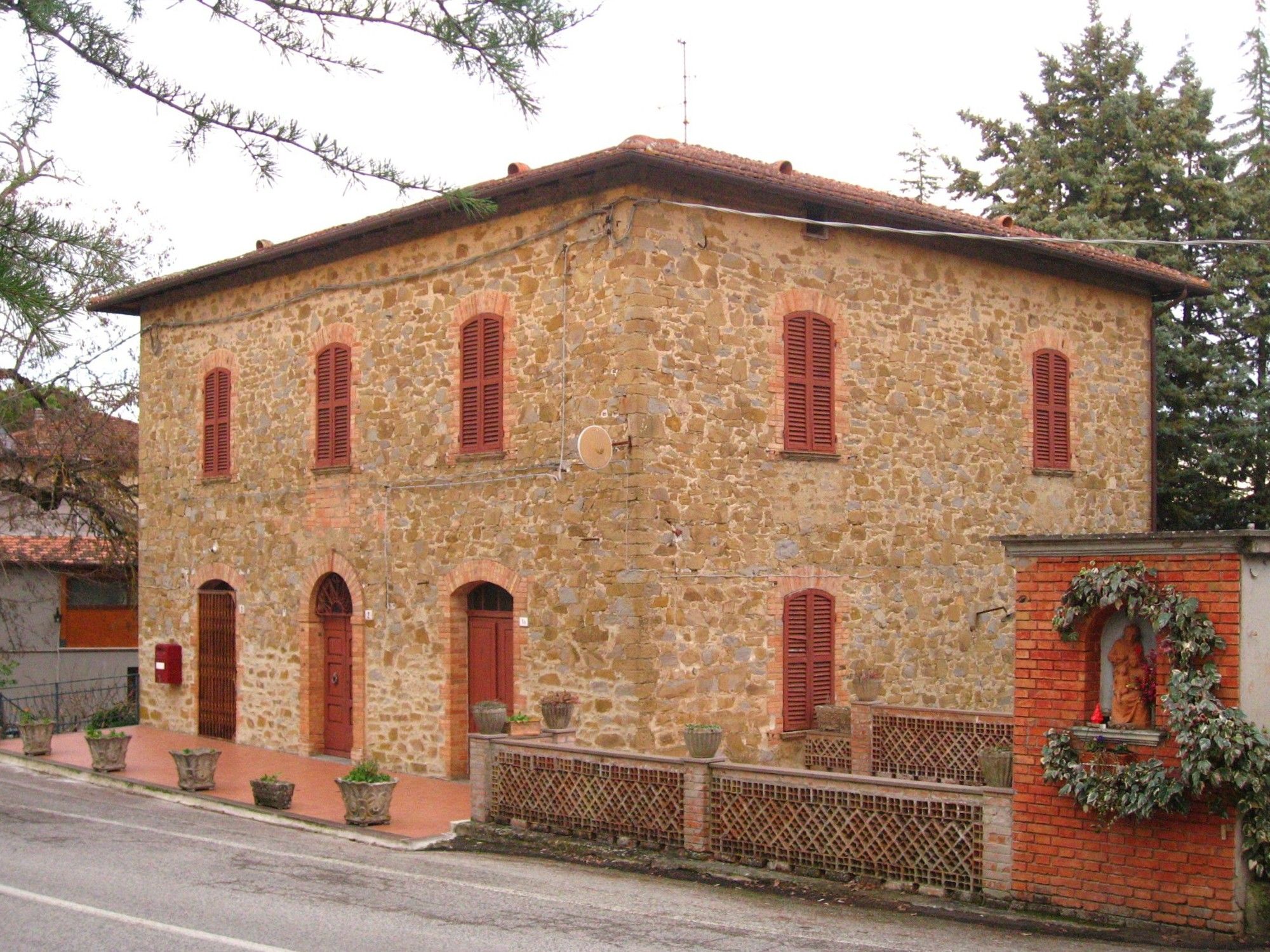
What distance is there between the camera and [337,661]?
19672 millimetres

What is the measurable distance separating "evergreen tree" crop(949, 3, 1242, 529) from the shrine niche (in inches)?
618

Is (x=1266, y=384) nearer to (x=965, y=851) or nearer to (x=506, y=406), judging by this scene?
(x=506, y=406)

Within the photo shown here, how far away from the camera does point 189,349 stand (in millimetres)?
22484

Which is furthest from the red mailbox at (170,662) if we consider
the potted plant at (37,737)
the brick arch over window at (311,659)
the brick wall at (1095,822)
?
the brick wall at (1095,822)

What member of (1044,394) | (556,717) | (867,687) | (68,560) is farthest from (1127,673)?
(68,560)

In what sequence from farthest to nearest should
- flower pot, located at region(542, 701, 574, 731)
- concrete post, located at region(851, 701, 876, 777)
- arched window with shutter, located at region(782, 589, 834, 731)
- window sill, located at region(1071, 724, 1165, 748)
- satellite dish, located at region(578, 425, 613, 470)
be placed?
arched window with shutter, located at region(782, 589, 834, 731) → concrete post, located at region(851, 701, 876, 777) → satellite dish, located at region(578, 425, 613, 470) → flower pot, located at region(542, 701, 574, 731) → window sill, located at region(1071, 724, 1165, 748)

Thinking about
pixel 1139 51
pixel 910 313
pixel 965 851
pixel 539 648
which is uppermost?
pixel 1139 51

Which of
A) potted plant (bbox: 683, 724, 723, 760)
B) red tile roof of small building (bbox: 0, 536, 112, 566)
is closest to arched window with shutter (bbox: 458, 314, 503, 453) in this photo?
potted plant (bbox: 683, 724, 723, 760)

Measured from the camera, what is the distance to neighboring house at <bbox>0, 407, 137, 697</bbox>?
90.0 ft

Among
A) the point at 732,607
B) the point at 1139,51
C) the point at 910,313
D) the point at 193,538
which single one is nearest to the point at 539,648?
the point at 732,607

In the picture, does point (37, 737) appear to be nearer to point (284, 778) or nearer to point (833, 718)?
point (284, 778)

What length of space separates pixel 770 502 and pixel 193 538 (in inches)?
409

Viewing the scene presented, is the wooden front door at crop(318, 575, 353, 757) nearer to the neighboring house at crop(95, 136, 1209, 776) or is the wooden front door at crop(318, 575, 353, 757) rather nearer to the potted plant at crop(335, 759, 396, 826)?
the neighboring house at crop(95, 136, 1209, 776)

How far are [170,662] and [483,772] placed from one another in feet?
32.8
